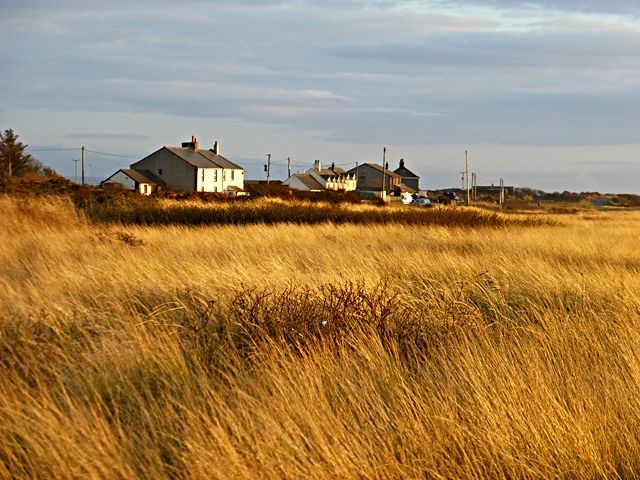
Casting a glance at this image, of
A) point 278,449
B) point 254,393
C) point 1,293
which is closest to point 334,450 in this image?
point 278,449

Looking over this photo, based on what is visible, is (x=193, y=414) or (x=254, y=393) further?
(x=254, y=393)

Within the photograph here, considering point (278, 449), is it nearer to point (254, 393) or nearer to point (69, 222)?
point (254, 393)

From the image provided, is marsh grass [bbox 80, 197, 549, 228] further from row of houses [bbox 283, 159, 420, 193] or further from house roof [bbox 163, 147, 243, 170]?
row of houses [bbox 283, 159, 420, 193]

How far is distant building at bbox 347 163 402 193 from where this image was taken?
4412 inches

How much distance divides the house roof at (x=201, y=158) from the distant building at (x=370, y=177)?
3693 cm

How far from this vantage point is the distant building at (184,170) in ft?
234

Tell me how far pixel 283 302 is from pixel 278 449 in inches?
122

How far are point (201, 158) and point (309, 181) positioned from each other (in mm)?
26763

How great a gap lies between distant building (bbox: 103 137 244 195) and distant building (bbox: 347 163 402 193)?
3880 cm

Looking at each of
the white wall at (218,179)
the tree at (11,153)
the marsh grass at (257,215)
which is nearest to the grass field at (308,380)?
the marsh grass at (257,215)

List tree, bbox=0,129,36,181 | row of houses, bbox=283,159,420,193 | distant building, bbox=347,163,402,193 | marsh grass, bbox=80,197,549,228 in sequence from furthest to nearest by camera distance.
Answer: distant building, bbox=347,163,402,193, row of houses, bbox=283,159,420,193, tree, bbox=0,129,36,181, marsh grass, bbox=80,197,549,228

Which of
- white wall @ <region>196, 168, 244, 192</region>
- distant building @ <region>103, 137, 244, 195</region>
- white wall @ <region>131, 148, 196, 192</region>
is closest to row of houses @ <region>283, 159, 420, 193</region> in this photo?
white wall @ <region>196, 168, 244, 192</region>

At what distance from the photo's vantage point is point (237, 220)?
24500mm

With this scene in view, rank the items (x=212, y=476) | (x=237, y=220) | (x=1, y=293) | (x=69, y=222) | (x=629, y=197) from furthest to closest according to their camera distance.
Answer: (x=629, y=197) < (x=237, y=220) < (x=69, y=222) < (x=1, y=293) < (x=212, y=476)
